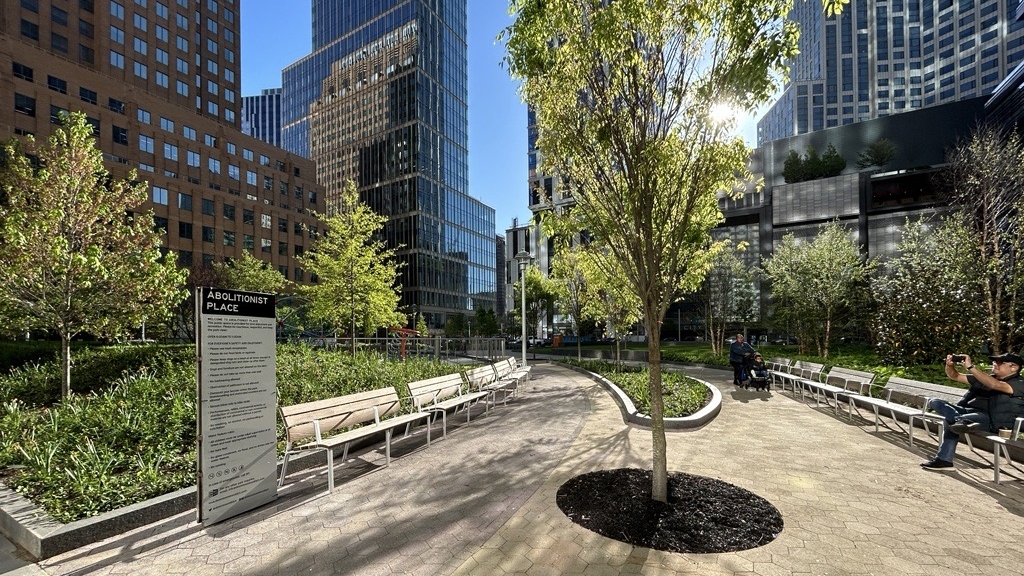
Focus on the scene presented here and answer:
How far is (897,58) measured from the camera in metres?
107

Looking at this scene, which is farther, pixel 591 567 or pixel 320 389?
pixel 320 389

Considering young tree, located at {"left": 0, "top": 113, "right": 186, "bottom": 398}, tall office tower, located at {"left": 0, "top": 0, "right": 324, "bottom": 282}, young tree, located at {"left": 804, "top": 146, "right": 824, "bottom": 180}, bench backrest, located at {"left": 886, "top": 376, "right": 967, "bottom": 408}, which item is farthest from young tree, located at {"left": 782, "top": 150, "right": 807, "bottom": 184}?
young tree, located at {"left": 0, "top": 113, "right": 186, "bottom": 398}

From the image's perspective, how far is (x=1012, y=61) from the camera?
8550 cm

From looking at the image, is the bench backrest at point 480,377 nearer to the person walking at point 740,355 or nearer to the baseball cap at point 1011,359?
the person walking at point 740,355

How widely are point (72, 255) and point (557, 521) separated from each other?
10266 millimetres

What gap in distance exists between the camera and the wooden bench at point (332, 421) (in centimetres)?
572

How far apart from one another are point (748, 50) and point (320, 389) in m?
9.13

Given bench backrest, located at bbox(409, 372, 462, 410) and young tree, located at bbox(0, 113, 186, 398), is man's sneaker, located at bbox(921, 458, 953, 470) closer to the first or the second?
bench backrest, located at bbox(409, 372, 462, 410)

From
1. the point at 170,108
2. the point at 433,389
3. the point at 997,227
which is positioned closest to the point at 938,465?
the point at 433,389

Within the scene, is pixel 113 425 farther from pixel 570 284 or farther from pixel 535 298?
pixel 535 298

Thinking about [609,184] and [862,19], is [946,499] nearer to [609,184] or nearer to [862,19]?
[609,184]

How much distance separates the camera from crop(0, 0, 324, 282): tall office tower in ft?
141

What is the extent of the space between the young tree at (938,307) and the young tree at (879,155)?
3717 cm

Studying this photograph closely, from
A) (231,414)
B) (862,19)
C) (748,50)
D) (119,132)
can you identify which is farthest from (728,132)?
(862,19)
